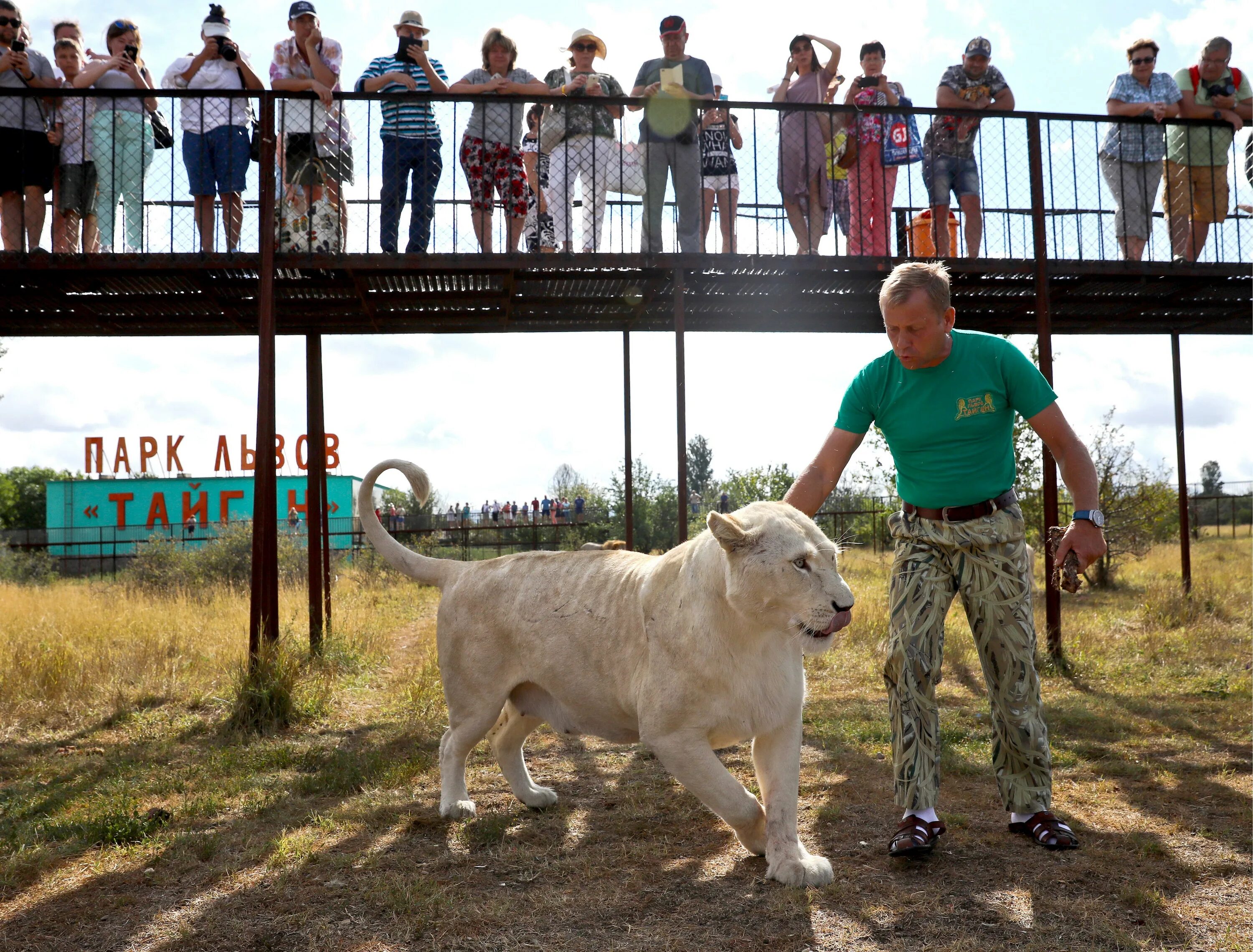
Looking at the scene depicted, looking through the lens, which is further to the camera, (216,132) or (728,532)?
(216,132)

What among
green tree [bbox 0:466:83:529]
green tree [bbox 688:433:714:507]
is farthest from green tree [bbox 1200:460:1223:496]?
green tree [bbox 0:466:83:529]

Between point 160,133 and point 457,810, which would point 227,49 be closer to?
point 160,133

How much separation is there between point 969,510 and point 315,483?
6.86 meters

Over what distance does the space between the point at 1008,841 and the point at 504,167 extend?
6112 millimetres

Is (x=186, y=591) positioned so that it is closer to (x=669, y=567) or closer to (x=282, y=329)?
(x=282, y=329)

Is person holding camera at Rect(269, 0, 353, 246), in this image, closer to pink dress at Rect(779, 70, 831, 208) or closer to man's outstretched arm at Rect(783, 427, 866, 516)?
pink dress at Rect(779, 70, 831, 208)

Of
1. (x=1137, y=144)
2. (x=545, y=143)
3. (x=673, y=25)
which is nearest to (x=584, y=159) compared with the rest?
(x=545, y=143)

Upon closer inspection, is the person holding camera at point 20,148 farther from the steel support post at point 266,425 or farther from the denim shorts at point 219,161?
the steel support post at point 266,425

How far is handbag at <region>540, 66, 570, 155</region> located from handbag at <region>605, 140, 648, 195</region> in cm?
49

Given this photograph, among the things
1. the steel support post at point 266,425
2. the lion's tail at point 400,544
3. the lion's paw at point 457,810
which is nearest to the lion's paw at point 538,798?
the lion's paw at point 457,810

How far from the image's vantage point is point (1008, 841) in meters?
3.70

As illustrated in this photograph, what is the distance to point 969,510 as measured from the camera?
12.0ft

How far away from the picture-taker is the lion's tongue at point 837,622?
2971mm

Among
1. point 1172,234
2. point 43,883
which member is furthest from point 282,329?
point 1172,234
